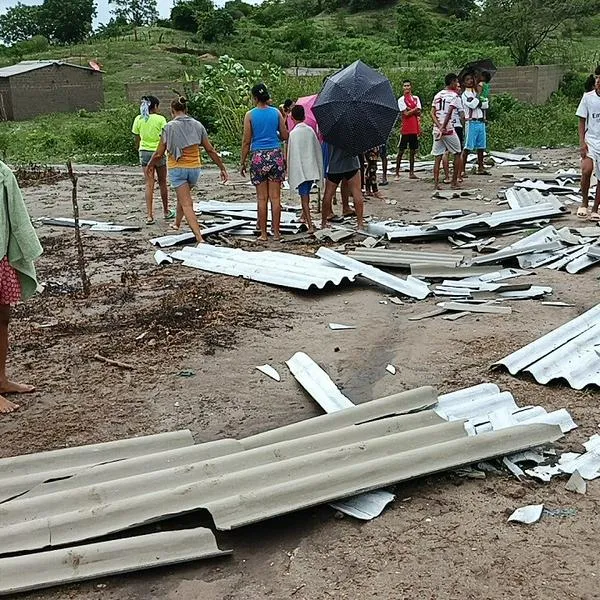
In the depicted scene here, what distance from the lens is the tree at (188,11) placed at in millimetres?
52312

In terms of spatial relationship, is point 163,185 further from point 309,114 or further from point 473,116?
point 473,116

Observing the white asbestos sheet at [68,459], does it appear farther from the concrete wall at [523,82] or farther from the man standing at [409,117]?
the concrete wall at [523,82]

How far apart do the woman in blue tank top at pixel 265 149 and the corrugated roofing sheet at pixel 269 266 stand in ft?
3.41

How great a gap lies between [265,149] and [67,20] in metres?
59.3

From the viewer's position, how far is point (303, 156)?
9.05 m

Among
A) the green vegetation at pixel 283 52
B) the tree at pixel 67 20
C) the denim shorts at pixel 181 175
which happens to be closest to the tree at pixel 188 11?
the green vegetation at pixel 283 52

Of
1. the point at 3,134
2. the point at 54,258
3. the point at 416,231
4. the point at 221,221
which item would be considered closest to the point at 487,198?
the point at 416,231

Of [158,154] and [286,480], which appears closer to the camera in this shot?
[286,480]

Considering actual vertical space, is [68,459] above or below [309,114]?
below

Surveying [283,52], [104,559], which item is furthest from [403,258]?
[283,52]

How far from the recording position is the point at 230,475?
346cm

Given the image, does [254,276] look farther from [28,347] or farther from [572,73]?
[572,73]

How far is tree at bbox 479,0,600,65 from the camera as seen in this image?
28.3m

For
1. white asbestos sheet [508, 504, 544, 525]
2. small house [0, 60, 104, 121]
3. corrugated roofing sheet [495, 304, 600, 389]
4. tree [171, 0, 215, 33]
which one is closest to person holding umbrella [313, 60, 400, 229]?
corrugated roofing sheet [495, 304, 600, 389]
